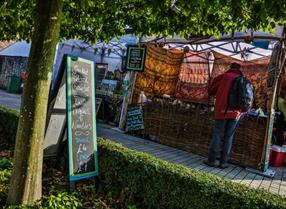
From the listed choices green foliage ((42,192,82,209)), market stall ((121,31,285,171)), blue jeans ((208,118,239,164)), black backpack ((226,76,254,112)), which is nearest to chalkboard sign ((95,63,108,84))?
market stall ((121,31,285,171))

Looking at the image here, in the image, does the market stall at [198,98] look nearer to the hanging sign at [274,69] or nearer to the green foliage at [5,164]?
the hanging sign at [274,69]

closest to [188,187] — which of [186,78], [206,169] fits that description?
[206,169]

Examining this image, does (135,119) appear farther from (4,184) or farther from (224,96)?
(4,184)

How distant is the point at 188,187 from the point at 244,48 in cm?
770

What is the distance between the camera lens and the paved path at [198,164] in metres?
5.62

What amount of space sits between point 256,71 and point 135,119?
14.8ft

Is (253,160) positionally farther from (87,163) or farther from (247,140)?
(87,163)

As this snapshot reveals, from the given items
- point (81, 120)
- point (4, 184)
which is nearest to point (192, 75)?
point (81, 120)

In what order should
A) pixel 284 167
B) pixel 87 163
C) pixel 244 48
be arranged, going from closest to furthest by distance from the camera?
pixel 87 163, pixel 284 167, pixel 244 48

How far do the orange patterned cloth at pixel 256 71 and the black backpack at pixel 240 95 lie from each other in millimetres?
3507

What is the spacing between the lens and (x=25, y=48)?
1856 centimetres

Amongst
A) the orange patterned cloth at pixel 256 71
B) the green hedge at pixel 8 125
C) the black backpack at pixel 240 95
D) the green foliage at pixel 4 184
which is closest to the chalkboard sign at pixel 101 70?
the orange patterned cloth at pixel 256 71

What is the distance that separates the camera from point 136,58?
894cm

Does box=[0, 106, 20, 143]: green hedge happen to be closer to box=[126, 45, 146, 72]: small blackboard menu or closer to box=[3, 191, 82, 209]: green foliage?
box=[3, 191, 82, 209]: green foliage
